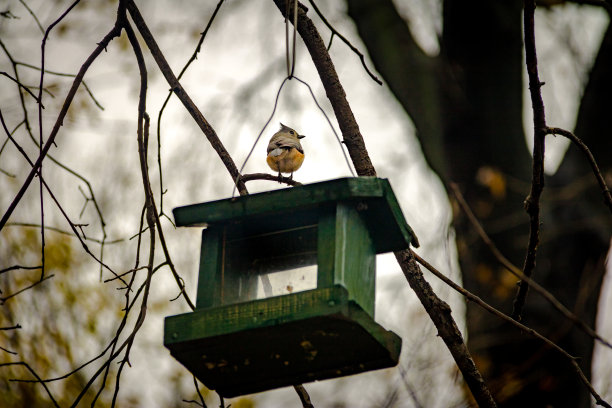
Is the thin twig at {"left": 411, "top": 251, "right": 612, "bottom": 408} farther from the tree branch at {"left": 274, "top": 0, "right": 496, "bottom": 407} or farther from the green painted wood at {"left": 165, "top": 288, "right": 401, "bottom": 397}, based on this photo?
the green painted wood at {"left": 165, "top": 288, "right": 401, "bottom": 397}

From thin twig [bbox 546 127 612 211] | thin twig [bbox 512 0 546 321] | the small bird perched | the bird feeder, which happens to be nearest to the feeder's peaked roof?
the bird feeder

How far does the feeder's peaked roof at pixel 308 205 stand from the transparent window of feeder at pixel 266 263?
0.05m

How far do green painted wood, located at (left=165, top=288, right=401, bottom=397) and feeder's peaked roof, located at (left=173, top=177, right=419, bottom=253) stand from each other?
285 millimetres

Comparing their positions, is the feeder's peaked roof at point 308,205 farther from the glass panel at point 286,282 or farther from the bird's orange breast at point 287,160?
the bird's orange breast at point 287,160

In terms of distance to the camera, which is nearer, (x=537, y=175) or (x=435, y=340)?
(x=537, y=175)

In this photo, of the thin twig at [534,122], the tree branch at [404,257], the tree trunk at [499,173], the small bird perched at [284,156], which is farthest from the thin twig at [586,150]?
the tree trunk at [499,173]

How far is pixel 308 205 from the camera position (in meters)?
2.26

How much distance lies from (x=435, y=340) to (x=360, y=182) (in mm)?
3608

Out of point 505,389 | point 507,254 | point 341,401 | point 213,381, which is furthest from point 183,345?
point 341,401

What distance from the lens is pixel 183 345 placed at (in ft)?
7.17

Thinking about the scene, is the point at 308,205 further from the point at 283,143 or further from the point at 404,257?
the point at 283,143

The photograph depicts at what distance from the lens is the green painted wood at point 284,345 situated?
2.08 m

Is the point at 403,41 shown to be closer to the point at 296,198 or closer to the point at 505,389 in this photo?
the point at 505,389

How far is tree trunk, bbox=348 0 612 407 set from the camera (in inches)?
214
